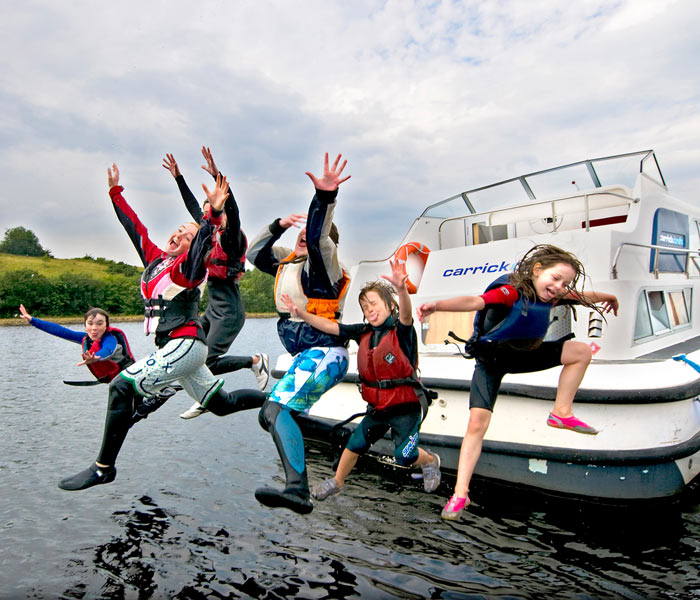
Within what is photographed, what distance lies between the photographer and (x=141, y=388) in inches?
161

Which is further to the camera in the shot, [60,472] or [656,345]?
[60,472]

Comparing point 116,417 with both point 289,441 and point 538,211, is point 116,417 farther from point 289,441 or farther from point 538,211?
point 538,211

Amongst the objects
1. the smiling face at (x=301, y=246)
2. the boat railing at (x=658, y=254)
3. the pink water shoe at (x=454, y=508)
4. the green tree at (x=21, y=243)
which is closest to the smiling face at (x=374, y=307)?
the smiling face at (x=301, y=246)

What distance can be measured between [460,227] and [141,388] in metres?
6.26

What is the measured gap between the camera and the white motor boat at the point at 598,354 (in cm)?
507

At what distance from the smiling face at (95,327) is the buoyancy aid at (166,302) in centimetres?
154

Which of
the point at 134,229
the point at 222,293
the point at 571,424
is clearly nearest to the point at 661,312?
the point at 571,424

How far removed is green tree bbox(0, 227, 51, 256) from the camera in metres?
88.4

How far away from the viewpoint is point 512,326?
3.74 metres

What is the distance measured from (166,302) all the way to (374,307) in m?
1.59

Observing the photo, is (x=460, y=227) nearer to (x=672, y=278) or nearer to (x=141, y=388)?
(x=672, y=278)

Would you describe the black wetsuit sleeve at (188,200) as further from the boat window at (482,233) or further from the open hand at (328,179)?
the boat window at (482,233)

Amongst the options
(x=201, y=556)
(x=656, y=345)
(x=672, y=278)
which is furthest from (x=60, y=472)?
(x=672, y=278)

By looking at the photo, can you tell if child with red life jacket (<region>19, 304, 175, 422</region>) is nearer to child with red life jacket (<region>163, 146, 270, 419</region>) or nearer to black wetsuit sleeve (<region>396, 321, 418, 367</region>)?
child with red life jacket (<region>163, 146, 270, 419</region>)
